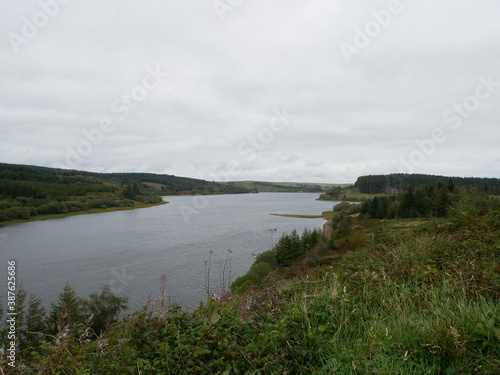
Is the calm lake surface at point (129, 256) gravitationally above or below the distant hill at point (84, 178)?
below

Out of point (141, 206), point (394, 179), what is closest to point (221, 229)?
point (141, 206)

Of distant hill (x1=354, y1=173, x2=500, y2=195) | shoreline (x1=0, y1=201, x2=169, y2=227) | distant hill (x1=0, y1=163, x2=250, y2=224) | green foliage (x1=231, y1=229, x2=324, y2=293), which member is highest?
distant hill (x1=354, y1=173, x2=500, y2=195)

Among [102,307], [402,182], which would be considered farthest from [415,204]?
[402,182]

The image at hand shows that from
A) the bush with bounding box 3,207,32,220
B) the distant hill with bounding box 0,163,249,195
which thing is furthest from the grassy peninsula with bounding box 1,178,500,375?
the distant hill with bounding box 0,163,249,195

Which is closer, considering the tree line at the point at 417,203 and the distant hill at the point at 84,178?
the tree line at the point at 417,203

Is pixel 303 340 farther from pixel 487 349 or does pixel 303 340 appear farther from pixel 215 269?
pixel 215 269

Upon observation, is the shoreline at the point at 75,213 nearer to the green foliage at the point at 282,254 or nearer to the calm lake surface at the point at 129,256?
the calm lake surface at the point at 129,256

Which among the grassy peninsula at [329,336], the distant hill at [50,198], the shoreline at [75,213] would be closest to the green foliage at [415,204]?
the grassy peninsula at [329,336]

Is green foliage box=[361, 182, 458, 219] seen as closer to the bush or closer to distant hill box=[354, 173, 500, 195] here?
distant hill box=[354, 173, 500, 195]

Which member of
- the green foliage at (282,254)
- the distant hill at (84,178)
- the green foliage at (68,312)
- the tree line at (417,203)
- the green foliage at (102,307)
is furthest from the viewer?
the distant hill at (84,178)

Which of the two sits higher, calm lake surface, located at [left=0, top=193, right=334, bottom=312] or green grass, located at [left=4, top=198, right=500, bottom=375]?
green grass, located at [left=4, top=198, right=500, bottom=375]

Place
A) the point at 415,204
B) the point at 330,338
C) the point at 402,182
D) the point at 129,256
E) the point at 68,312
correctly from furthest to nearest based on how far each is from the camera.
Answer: the point at 402,182 → the point at 415,204 → the point at 129,256 → the point at 68,312 → the point at 330,338

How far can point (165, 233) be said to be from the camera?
5034 centimetres
